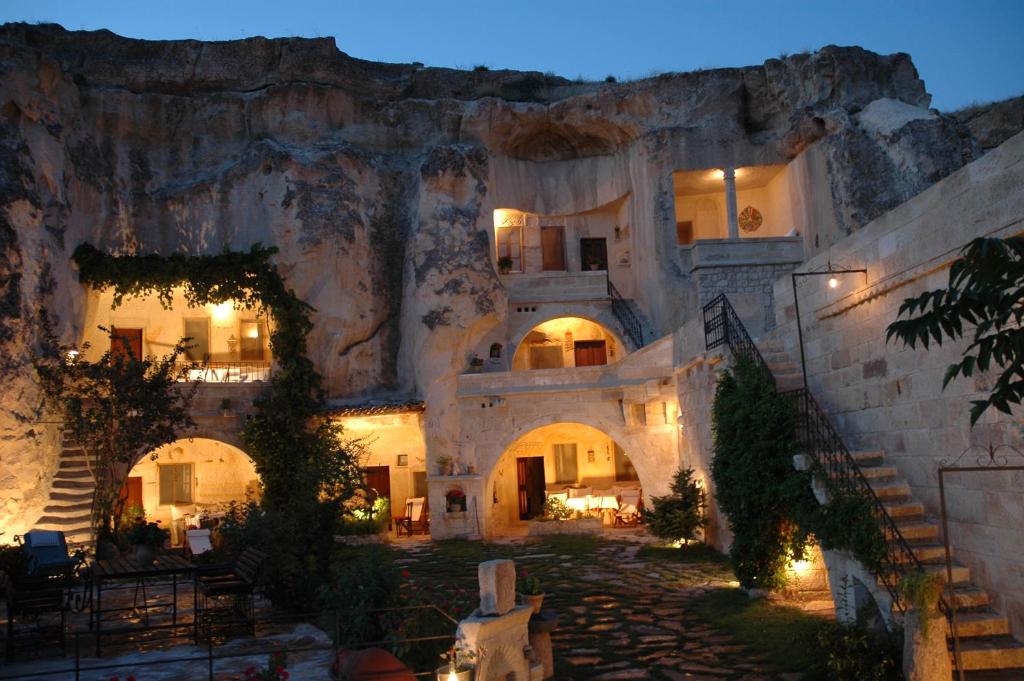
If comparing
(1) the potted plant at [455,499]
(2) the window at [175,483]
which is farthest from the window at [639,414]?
(2) the window at [175,483]

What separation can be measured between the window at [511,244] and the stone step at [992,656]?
70.2ft

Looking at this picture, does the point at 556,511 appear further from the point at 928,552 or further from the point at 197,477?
the point at 928,552

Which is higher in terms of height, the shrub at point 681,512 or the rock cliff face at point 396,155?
the rock cliff face at point 396,155

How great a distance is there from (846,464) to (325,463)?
8.36 m

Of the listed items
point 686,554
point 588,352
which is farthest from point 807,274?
point 588,352

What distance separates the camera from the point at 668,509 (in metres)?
15.6

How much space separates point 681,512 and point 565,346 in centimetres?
1257

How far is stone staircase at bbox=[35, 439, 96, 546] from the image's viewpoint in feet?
55.8

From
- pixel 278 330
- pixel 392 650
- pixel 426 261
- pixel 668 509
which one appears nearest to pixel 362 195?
pixel 426 261

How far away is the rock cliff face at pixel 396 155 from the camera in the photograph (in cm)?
2214

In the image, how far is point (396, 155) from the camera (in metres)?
25.8

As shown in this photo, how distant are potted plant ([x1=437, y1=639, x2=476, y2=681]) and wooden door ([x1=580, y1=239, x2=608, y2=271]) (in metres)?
21.4

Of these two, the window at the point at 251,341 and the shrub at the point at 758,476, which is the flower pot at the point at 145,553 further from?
the shrub at the point at 758,476

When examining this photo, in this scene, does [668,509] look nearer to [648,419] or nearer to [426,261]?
[648,419]
